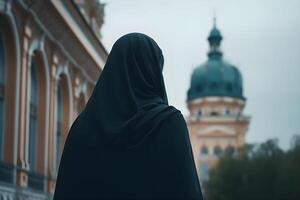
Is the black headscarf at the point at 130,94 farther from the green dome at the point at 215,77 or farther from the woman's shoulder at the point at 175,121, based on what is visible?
the green dome at the point at 215,77

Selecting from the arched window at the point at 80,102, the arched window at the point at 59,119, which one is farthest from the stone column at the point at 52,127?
the arched window at the point at 80,102

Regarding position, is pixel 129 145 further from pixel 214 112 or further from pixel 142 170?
pixel 214 112

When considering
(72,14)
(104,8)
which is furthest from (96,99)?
(104,8)

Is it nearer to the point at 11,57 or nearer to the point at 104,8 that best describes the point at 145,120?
the point at 11,57

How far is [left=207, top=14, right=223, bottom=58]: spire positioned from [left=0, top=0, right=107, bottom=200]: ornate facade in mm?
66718

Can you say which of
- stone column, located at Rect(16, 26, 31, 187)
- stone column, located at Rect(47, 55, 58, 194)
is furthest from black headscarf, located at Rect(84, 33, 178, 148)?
stone column, located at Rect(47, 55, 58, 194)

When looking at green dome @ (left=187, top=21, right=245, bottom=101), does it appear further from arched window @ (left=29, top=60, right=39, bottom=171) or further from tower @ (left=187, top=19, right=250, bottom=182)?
arched window @ (left=29, top=60, right=39, bottom=171)

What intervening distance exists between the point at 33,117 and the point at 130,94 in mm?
24370

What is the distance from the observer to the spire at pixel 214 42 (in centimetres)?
10256

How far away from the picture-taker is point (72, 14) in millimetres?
29547

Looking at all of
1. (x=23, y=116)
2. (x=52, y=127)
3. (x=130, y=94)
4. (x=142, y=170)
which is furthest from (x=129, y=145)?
(x=52, y=127)

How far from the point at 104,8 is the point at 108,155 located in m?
39.7

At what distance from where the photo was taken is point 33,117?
2773cm

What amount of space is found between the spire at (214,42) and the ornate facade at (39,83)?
66718 millimetres
